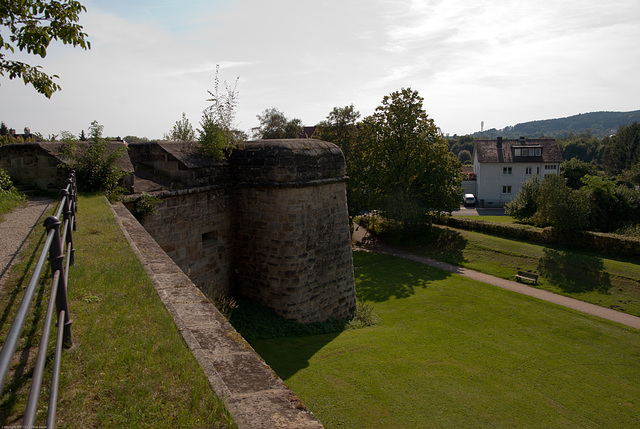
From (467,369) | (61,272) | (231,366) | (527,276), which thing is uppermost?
(61,272)

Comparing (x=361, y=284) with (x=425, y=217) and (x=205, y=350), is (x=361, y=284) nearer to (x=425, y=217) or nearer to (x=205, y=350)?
(x=425, y=217)

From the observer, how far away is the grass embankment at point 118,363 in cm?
230

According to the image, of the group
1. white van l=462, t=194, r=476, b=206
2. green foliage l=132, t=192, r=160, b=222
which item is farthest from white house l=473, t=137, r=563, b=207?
green foliage l=132, t=192, r=160, b=222

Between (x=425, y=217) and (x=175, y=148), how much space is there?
19.1 metres

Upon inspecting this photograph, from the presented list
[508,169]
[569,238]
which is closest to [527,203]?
[569,238]

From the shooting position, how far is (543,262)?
825 inches

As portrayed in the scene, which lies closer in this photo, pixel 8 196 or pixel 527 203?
pixel 8 196

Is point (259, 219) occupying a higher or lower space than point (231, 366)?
higher

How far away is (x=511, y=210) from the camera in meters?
30.9

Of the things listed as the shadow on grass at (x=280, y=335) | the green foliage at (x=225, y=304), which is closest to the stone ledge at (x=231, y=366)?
the green foliage at (x=225, y=304)

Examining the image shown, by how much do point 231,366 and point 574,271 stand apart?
70.4 ft

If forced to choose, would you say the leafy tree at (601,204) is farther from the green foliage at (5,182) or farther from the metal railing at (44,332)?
the metal railing at (44,332)

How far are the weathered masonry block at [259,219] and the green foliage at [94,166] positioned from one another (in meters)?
1.03

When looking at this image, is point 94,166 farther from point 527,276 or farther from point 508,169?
point 508,169
